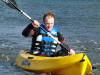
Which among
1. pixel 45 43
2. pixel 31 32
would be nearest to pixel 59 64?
pixel 45 43

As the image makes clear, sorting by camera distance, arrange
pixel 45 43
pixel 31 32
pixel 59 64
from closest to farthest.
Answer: pixel 59 64 < pixel 31 32 < pixel 45 43

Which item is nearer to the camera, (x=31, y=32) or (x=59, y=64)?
(x=59, y=64)

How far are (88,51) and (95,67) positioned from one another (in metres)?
2.40

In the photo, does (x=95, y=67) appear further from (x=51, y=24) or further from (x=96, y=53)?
(x=96, y=53)

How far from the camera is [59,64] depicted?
6207 millimetres

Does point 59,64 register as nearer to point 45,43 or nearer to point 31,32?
point 45,43

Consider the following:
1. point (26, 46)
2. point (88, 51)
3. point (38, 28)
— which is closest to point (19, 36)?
point (26, 46)

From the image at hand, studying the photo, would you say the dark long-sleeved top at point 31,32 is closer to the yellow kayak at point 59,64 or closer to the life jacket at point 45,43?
the life jacket at point 45,43

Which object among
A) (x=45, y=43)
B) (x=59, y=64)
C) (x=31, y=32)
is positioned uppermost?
(x=31, y=32)

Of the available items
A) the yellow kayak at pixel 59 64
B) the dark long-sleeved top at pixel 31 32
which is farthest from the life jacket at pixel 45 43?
the yellow kayak at pixel 59 64

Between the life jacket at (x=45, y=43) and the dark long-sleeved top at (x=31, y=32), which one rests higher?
the dark long-sleeved top at (x=31, y=32)

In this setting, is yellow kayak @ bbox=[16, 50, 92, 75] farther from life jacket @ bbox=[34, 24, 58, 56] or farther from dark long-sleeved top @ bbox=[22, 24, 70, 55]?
dark long-sleeved top @ bbox=[22, 24, 70, 55]

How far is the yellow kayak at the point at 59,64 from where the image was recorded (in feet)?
19.9

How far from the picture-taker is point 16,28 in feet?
45.8
